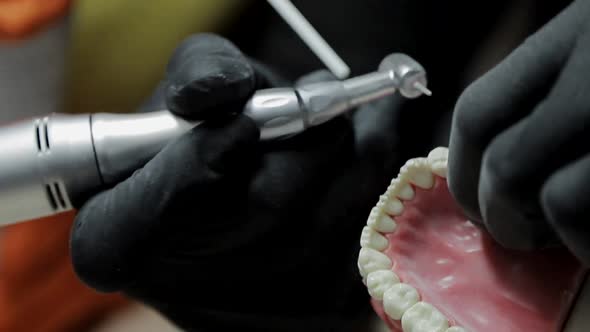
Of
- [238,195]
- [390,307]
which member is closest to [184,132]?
[238,195]

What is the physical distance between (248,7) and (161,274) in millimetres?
278

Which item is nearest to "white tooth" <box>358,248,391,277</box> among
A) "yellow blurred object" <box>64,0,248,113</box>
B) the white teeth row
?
the white teeth row

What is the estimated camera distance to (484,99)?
28cm

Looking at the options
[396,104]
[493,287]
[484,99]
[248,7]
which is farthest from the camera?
[248,7]

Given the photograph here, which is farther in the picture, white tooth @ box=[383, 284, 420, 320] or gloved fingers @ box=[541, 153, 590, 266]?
white tooth @ box=[383, 284, 420, 320]

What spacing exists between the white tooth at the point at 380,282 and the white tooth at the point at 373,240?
1.0 inches

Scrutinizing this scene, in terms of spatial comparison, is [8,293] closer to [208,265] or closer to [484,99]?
[208,265]

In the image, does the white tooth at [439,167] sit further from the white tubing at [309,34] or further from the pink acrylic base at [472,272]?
the white tubing at [309,34]

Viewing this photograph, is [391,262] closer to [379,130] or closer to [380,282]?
[380,282]

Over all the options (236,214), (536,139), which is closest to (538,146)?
(536,139)

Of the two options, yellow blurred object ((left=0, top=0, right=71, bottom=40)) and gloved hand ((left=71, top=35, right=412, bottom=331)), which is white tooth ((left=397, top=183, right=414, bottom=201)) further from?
yellow blurred object ((left=0, top=0, right=71, bottom=40))

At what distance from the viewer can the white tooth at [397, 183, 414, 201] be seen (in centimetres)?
41

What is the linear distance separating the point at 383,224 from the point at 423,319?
71mm

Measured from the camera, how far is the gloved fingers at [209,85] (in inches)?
16.1
